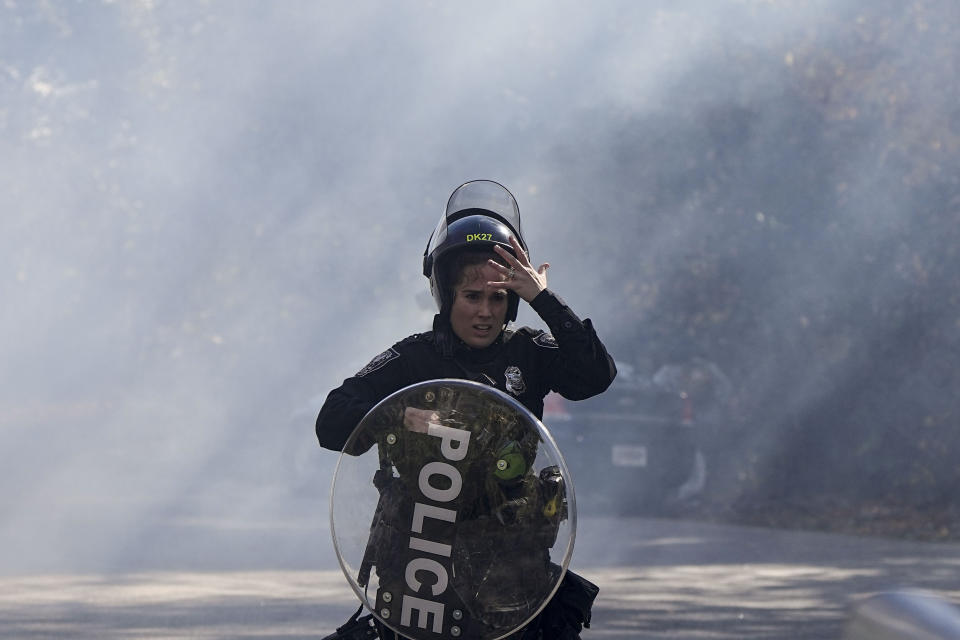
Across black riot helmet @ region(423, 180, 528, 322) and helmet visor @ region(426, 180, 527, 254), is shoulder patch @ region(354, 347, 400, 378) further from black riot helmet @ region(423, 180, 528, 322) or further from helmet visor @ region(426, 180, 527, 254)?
helmet visor @ region(426, 180, 527, 254)

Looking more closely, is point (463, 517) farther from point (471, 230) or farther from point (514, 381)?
point (471, 230)

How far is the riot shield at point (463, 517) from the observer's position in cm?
308

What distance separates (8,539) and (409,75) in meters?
8.85

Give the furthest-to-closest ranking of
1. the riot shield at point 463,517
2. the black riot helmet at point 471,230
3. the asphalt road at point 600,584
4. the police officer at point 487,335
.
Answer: the asphalt road at point 600,584
the black riot helmet at point 471,230
the police officer at point 487,335
the riot shield at point 463,517

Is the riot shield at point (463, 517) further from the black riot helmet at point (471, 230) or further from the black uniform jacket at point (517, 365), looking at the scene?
the black riot helmet at point (471, 230)

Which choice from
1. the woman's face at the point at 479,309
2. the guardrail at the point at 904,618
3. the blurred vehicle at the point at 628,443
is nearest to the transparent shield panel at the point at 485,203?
the woman's face at the point at 479,309

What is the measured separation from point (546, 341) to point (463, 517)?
768 mm

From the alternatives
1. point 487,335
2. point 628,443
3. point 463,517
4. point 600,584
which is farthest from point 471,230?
point 628,443

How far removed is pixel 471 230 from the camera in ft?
12.3

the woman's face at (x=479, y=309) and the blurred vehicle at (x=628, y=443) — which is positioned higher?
the blurred vehicle at (x=628, y=443)

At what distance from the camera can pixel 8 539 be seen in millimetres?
11359

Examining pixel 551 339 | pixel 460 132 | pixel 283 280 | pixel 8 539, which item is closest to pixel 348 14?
pixel 460 132

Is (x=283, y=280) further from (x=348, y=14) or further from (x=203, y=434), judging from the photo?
(x=348, y=14)

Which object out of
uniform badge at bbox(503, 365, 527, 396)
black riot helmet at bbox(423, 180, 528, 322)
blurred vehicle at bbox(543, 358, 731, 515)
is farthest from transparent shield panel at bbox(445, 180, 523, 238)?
blurred vehicle at bbox(543, 358, 731, 515)
